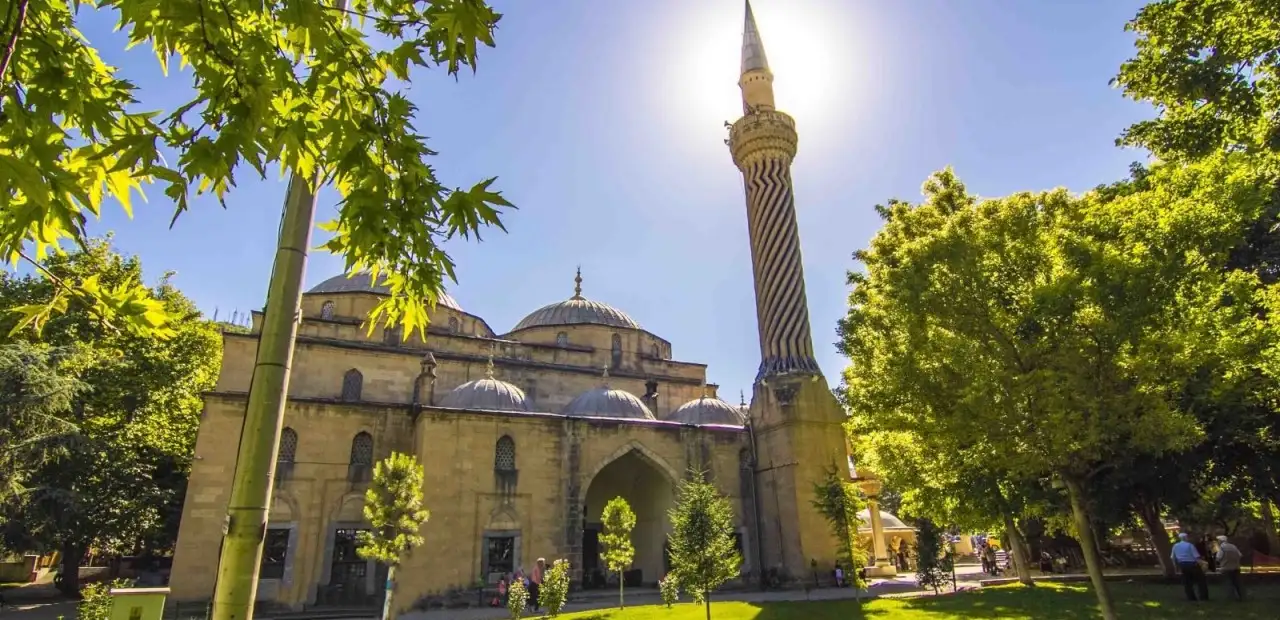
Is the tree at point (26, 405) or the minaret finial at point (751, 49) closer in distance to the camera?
the tree at point (26, 405)

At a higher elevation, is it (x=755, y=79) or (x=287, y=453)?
(x=755, y=79)

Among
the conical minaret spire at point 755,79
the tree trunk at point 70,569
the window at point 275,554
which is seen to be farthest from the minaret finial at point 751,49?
the tree trunk at point 70,569

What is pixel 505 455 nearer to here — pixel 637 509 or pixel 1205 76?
pixel 637 509

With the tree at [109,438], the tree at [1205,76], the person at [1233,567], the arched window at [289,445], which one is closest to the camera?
the tree at [1205,76]

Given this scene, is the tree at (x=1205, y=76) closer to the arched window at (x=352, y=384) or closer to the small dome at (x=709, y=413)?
the small dome at (x=709, y=413)

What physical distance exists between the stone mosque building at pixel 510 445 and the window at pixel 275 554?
0.04 m

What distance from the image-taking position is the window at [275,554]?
1775 cm

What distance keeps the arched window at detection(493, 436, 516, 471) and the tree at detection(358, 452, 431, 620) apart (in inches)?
181

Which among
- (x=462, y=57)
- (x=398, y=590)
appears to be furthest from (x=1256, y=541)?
(x=462, y=57)

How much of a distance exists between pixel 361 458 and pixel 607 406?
330 inches

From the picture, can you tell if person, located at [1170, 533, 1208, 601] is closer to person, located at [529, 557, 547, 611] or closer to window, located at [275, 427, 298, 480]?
person, located at [529, 557, 547, 611]

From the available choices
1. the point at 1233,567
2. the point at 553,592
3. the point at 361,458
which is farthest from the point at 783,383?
the point at 361,458

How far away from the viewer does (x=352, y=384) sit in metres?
23.8

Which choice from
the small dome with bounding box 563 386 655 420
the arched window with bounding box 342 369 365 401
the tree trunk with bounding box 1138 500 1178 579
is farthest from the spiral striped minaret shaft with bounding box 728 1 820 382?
the arched window with bounding box 342 369 365 401
